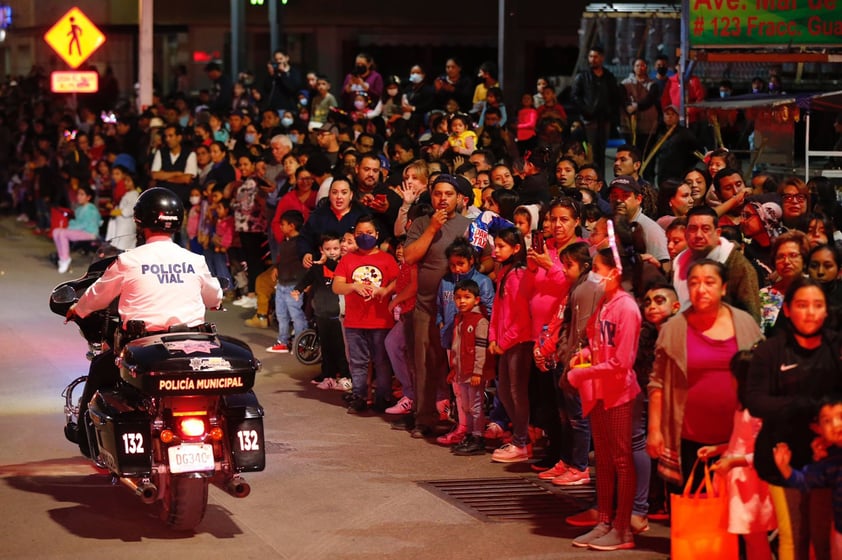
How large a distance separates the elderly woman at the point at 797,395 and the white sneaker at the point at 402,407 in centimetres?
506

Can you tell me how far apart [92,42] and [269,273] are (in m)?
12.3

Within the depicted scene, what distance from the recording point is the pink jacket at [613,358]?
8219 millimetres

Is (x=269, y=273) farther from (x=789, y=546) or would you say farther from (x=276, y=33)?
(x=276, y=33)

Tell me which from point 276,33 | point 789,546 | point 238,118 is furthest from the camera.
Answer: point 276,33

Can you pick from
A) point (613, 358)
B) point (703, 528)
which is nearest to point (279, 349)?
point (613, 358)

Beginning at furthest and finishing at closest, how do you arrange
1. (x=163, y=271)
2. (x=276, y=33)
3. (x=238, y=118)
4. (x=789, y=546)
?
(x=276, y=33) → (x=238, y=118) → (x=163, y=271) → (x=789, y=546)

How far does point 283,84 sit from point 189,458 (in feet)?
55.1

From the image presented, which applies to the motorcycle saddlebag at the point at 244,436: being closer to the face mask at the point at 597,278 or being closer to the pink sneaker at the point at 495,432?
the face mask at the point at 597,278

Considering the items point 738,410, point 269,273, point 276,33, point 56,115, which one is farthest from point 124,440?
point 276,33

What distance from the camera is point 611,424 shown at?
8336 millimetres

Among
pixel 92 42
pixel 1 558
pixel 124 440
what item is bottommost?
pixel 1 558

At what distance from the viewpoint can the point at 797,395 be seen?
22.9 ft

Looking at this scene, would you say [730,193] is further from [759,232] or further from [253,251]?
[253,251]

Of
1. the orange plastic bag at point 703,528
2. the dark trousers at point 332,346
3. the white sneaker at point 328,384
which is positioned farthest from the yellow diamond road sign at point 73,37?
the orange plastic bag at point 703,528
